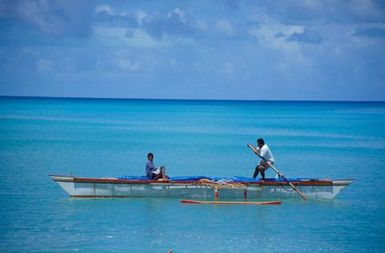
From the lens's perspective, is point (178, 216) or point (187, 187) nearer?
point (178, 216)

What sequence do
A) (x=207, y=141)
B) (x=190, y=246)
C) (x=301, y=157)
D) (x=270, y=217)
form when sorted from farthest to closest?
(x=207, y=141), (x=301, y=157), (x=270, y=217), (x=190, y=246)

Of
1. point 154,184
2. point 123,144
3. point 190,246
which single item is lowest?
point 190,246

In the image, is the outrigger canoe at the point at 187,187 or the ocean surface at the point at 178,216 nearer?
the ocean surface at the point at 178,216

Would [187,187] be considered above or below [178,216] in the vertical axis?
above

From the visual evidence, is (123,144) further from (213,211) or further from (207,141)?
(213,211)

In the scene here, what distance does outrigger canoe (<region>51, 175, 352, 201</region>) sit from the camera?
17844 millimetres

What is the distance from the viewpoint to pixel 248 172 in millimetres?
25625

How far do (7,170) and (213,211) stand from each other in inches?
384

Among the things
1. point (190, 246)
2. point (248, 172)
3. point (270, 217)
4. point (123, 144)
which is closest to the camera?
point (190, 246)

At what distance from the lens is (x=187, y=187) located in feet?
59.0

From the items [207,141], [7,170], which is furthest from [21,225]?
[207,141]

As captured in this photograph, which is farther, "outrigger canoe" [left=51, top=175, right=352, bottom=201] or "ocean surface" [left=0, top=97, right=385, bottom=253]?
"outrigger canoe" [left=51, top=175, right=352, bottom=201]

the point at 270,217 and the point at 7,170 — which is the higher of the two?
the point at 7,170

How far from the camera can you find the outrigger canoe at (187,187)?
58.5 ft
